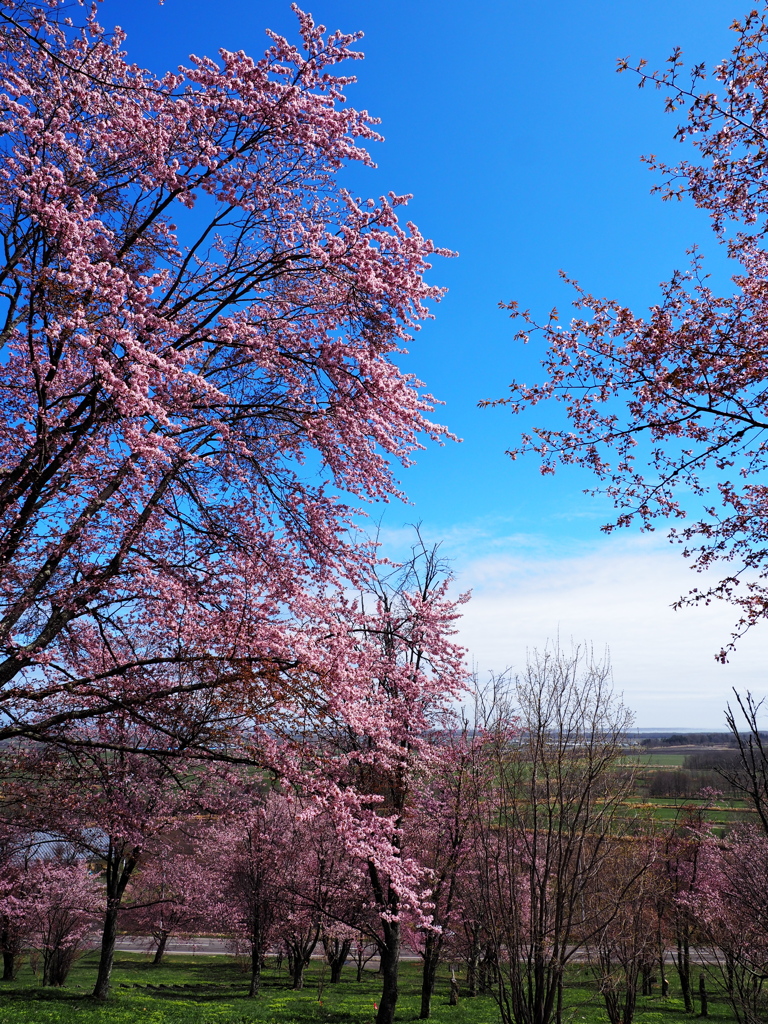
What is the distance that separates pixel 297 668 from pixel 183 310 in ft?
15.1

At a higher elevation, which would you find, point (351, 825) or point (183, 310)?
point (183, 310)

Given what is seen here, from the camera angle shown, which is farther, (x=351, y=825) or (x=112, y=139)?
(x=351, y=825)

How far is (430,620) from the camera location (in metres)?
14.7

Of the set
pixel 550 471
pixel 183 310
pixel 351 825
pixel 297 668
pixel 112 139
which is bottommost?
pixel 351 825

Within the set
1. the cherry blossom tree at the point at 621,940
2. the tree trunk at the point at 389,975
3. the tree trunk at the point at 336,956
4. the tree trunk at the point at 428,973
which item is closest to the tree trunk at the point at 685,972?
the cherry blossom tree at the point at 621,940

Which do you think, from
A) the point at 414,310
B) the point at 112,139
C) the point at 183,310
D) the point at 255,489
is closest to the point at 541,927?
the point at 255,489

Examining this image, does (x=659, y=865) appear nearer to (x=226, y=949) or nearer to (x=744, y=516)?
(x=744, y=516)

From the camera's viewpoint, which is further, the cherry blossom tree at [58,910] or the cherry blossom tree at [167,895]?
the cherry blossom tree at [167,895]

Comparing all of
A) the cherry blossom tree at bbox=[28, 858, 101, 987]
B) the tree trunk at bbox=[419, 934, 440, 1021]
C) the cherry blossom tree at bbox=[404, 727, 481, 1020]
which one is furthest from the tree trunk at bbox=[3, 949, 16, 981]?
the cherry blossom tree at bbox=[404, 727, 481, 1020]

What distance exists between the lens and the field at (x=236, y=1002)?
14.1 meters

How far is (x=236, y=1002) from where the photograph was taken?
19.2 metres

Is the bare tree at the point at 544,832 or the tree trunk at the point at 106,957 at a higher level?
the bare tree at the point at 544,832

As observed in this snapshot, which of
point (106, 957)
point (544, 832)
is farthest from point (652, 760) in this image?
point (106, 957)

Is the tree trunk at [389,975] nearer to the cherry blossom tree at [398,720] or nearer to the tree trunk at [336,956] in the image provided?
the cherry blossom tree at [398,720]
